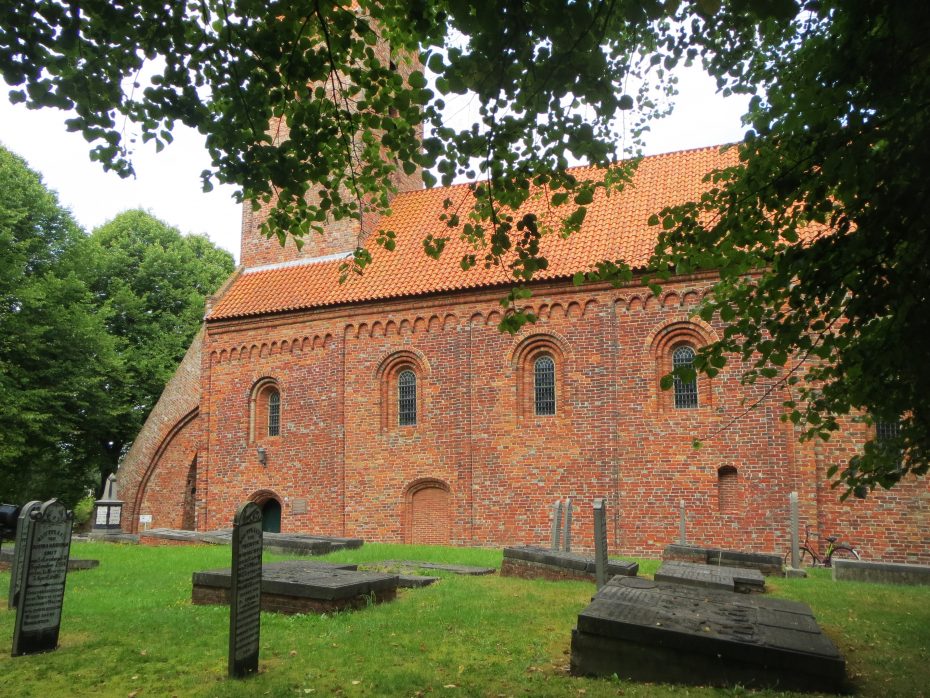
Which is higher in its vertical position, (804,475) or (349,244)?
(349,244)

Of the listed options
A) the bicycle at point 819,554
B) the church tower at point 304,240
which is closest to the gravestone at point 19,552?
the bicycle at point 819,554

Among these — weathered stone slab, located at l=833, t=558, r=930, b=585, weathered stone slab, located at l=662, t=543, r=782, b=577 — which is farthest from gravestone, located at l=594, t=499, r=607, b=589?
weathered stone slab, located at l=833, t=558, r=930, b=585

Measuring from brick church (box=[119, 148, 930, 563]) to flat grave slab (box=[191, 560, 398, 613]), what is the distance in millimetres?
8656

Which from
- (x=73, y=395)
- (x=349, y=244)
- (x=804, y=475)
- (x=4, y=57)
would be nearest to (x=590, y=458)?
(x=804, y=475)

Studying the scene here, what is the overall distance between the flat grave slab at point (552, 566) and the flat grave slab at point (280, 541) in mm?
4643

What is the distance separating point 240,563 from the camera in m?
Answer: 6.05

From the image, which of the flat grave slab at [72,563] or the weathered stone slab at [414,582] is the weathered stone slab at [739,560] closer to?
the weathered stone slab at [414,582]

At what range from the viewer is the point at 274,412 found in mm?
21875

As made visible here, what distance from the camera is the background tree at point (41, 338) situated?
75.0 feet

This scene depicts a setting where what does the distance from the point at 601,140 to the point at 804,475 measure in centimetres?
1186

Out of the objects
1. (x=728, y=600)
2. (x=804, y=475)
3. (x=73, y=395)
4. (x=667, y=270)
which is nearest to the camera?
(x=667, y=270)

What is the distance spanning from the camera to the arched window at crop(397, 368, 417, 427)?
19.9 m

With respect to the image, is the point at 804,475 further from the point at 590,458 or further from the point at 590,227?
the point at 590,227

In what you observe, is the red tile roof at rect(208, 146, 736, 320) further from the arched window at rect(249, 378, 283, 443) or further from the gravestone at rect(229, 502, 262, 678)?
the gravestone at rect(229, 502, 262, 678)
